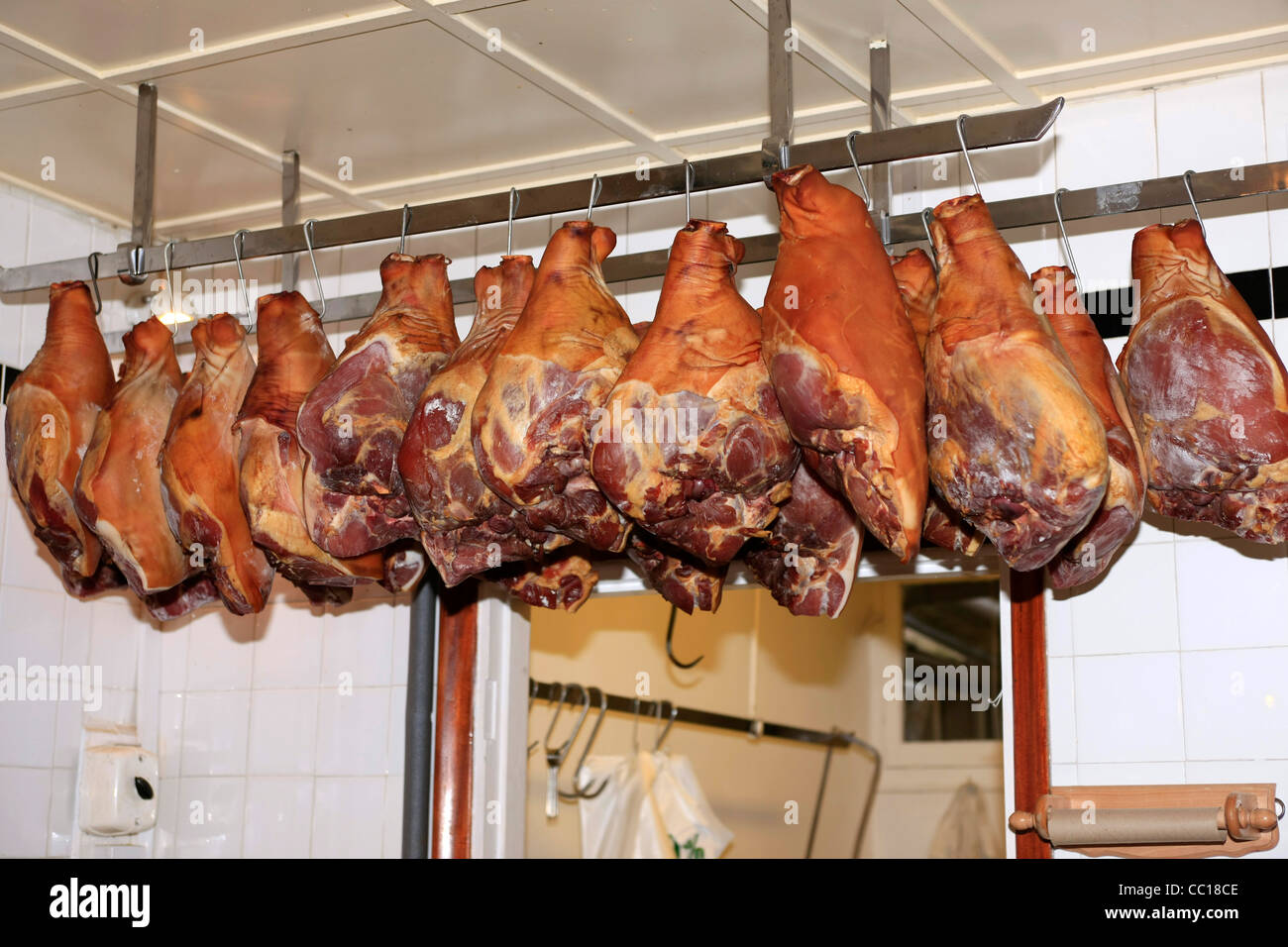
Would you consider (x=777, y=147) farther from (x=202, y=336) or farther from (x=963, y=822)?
(x=963, y=822)

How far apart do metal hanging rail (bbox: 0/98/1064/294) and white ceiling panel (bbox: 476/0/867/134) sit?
36cm

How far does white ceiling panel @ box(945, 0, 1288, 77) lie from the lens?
3.09 m

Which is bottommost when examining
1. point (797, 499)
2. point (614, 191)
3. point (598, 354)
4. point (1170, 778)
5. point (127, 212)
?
point (1170, 778)

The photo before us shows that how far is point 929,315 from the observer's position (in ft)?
9.46

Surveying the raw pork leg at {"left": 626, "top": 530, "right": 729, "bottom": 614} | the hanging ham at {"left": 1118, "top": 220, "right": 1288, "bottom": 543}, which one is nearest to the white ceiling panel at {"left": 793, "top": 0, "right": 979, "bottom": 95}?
the hanging ham at {"left": 1118, "top": 220, "right": 1288, "bottom": 543}

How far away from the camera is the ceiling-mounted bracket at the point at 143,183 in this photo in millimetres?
3561

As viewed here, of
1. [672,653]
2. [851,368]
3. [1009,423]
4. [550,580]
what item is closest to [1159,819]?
[1009,423]

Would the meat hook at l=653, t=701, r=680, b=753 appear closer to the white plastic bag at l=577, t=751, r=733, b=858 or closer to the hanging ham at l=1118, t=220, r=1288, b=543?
the white plastic bag at l=577, t=751, r=733, b=858

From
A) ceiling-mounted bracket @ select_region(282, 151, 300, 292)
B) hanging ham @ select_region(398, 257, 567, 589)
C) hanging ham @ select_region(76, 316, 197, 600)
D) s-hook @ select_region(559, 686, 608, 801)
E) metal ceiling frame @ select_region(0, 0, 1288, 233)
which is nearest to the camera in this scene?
hanging ham @ select_region(398, 257, 567, 589)

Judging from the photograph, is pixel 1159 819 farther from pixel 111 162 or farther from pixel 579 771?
pixel 111 162

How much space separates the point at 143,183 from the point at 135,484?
89 centimetres

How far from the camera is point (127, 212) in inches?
176
